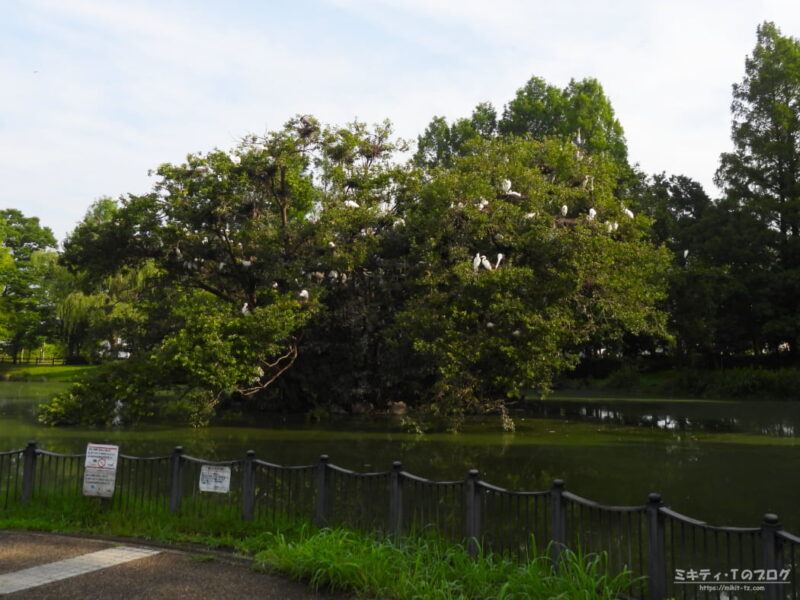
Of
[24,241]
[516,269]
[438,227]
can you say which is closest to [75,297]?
[24,241]

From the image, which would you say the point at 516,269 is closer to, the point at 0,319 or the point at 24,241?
the point at 0,319

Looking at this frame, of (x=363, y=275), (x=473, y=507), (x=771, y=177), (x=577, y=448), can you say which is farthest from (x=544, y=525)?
(x=771, y=177)

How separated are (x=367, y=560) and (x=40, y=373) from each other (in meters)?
59.2

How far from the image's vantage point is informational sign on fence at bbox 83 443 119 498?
922cm

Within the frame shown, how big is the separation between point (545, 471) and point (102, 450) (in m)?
9.80

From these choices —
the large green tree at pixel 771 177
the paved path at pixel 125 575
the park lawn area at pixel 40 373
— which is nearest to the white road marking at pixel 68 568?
the paved path at pixel 125 575

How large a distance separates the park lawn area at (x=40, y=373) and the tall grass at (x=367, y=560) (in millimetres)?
48767

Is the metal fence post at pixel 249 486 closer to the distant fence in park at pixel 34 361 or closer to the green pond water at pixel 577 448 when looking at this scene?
the green pond water at pixel 577 448

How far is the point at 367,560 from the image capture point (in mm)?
6688

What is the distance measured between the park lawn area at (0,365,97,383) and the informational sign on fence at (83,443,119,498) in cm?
4814

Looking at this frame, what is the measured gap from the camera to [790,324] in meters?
39.3

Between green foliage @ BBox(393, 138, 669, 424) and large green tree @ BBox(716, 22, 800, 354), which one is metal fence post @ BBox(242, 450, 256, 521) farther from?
large green tree @ BBox(716, 22, 800, 354)

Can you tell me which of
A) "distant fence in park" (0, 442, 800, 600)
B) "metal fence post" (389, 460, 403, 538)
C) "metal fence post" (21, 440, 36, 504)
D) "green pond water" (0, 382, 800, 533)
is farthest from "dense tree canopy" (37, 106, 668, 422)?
"metal fence post" (389, 460, 403, 538)

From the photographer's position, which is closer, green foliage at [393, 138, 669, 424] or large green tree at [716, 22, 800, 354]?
green foliage at [393, 138, 669, 424]
